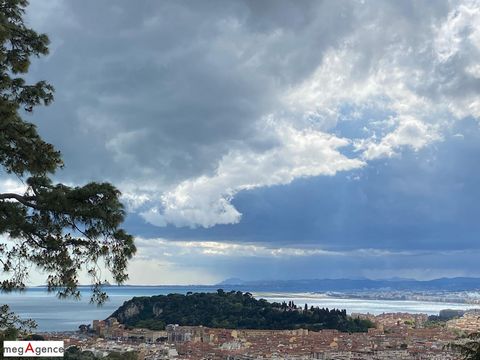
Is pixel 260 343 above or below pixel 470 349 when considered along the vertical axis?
below

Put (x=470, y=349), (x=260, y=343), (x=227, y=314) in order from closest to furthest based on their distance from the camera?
(x=470, y=349), (x=260, y=343), (x=227, y=314)

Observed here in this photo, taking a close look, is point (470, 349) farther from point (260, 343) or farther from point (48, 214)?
point (260, 343)

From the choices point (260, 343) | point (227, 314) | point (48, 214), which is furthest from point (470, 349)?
point (227, 314)

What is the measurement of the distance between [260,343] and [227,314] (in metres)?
26.4

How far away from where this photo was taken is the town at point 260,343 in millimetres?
50562

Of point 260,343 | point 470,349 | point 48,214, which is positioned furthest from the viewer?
point 260,343

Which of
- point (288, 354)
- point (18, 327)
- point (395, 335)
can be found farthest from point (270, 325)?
point (18, 327)

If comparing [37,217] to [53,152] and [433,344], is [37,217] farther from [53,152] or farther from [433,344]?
[433,344]

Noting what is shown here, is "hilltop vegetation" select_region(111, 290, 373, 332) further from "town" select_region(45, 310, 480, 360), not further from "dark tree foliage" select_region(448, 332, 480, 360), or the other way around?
"dark tree foliage" select_region(448, 332, 480, 360)

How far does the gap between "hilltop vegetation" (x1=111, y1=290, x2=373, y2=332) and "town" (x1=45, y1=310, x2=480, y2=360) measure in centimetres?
558

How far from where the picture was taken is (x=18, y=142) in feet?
23.5

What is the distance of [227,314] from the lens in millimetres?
90062

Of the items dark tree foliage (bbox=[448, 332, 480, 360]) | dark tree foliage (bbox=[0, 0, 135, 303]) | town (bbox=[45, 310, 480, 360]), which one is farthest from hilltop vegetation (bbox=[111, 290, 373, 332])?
dark tree foliage (bbox=[0, 0, 135, 303])

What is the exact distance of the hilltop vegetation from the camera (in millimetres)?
83375
